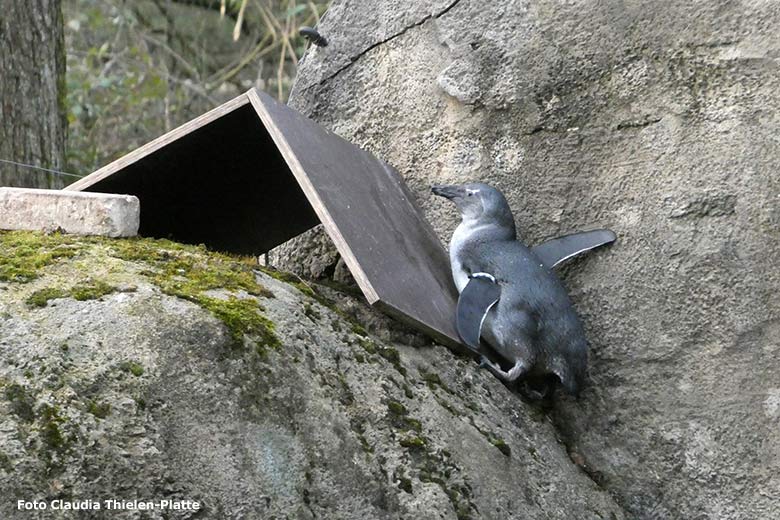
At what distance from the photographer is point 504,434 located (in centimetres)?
322

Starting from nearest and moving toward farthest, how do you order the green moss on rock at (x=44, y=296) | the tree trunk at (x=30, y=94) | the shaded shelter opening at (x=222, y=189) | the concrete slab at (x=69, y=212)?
the green moss on rock at (x=44, y=296)
the concrete slab at (x=69, y=212)
the shaded shelter opening at (x=222, y=189)
the tree trunk at (x=30, y=94)

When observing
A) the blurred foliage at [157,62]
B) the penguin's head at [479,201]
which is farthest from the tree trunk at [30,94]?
the blurred foliage at [157,62]

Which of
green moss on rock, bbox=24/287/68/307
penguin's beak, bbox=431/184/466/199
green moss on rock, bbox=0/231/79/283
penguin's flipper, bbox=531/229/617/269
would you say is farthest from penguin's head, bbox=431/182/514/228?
green moss on rock, bbox=24/287/68/307

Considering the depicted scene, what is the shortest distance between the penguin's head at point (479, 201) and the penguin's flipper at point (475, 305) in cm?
23

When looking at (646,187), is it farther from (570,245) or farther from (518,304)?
(518,304)

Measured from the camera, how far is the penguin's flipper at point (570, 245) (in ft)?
11.9

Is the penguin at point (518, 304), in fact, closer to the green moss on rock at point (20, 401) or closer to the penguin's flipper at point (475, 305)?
the penguin's flipper at point (475, 305)

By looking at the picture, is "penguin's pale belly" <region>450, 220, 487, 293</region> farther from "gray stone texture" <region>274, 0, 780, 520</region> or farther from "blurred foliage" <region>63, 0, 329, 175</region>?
"blurred foliage" <region>63, 0, 329, 175</region>

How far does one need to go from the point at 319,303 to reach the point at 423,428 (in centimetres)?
52

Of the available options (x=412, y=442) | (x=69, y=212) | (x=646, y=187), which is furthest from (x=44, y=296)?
(x=646, y=187)

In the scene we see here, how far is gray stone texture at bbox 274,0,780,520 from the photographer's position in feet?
11.3

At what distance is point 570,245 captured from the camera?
366 cm

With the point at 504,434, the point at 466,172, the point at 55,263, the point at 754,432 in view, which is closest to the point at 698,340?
the point at 754,432

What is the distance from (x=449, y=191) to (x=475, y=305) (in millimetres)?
491
